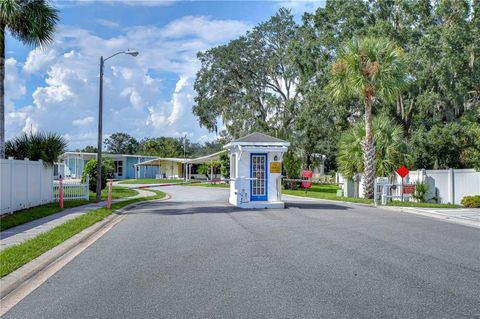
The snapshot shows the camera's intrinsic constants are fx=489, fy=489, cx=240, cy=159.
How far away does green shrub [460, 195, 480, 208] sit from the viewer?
2261 cm

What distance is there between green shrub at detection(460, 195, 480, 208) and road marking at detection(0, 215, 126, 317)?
693 inches

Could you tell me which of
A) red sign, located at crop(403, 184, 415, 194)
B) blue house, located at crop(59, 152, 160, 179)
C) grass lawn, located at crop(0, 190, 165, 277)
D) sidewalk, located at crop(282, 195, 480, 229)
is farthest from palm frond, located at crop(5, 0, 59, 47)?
blue house, located at crop(59, 152, 160, 179)

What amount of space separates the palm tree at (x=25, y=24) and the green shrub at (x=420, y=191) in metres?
19.3

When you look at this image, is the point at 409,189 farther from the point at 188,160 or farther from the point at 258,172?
the point at 188,160

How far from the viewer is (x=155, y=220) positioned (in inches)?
645

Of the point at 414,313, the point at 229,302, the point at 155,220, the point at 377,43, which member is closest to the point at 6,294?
the point at 229,302

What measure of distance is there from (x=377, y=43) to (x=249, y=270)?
2055 cm

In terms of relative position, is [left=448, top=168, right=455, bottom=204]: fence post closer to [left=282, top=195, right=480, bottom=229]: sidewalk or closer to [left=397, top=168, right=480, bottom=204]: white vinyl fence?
[left=397, top=168, right=480, bottom=204]: white vinyl fence

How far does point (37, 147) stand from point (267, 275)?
16.7 m

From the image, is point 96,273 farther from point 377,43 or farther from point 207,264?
point 377,43

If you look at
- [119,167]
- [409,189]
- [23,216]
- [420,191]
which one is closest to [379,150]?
[409,189]

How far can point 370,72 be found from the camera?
25.5 meters

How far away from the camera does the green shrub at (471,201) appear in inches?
890

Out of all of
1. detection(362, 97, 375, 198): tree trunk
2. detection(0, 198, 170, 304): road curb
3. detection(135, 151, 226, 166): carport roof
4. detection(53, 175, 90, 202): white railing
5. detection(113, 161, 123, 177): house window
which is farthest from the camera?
detection(113, 161, 123, 177): house window
